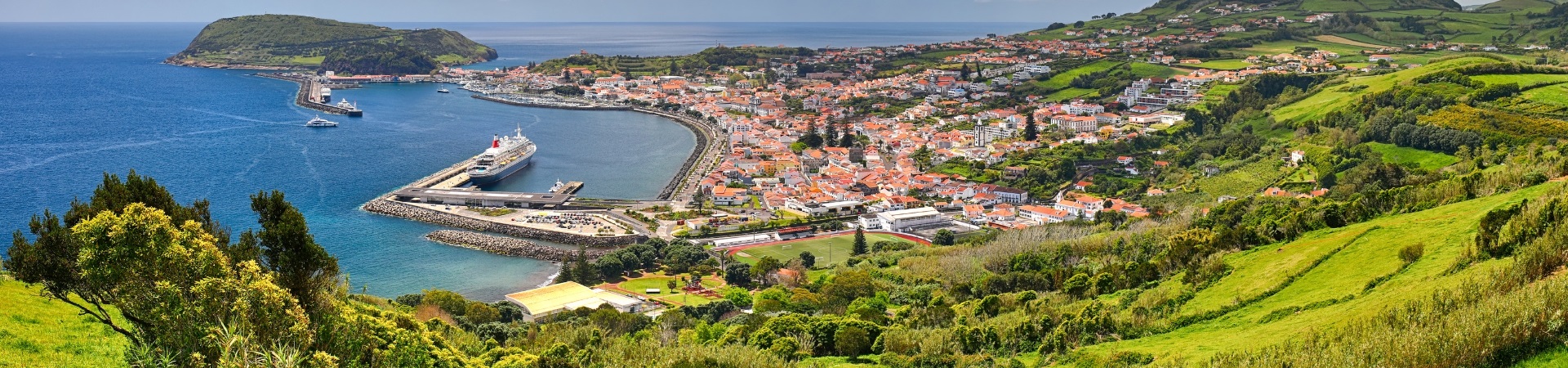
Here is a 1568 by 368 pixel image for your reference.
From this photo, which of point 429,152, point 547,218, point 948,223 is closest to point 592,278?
point 547,218

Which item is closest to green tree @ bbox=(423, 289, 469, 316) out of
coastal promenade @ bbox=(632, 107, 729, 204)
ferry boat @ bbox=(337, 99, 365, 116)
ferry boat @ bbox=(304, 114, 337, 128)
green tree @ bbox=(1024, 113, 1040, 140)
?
coastal promenade @ bbox=(632, 107, 729, 204)

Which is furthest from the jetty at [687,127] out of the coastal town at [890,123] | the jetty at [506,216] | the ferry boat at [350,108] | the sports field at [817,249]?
the ferry boat at [350,108]

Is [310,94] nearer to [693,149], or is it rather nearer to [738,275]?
[693,149]

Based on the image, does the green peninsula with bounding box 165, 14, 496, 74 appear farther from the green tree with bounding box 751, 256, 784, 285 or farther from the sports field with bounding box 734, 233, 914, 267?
the green tree with bounding box 751, 256, 784, 285

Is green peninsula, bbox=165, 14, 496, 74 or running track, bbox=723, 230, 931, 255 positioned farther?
green peninsula, bbox=165, 14, 496, 74

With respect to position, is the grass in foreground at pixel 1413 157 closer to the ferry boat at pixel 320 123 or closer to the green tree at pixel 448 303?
the green tree at pixel 448 303

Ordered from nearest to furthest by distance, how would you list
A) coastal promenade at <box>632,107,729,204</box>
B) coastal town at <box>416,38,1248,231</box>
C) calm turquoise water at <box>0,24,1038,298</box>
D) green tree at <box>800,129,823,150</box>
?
1. calm turquoise water at <box>0,24,1038,298</box>
2. coastal town at <box>416,38,1248,231</box>
3. coastal promenade at <box>632,107,729,204</box>
4. green tree at <box>800,129,823,150</box>
